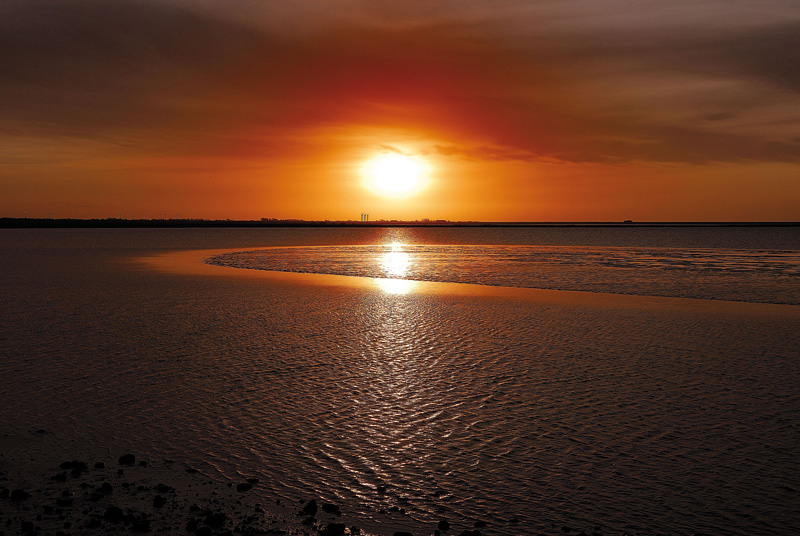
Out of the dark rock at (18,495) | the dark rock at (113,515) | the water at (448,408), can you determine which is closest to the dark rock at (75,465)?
the water at (448,408)

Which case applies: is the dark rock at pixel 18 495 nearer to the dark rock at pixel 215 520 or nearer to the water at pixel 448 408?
the water at pixel 448 408

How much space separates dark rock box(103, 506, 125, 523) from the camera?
6.69 meters

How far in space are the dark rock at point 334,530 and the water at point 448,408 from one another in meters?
0.38

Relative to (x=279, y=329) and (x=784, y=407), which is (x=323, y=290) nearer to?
(x=279, y=329)

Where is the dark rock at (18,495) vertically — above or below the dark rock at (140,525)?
above

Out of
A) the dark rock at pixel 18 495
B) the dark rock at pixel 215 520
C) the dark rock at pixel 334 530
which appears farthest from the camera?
the dark rock at pixel 18 495

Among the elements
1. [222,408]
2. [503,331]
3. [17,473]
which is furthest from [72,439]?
[503,331]

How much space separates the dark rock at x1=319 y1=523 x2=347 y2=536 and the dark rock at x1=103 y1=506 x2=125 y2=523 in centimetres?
222

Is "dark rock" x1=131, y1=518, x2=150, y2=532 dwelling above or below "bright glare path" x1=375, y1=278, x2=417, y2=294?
above

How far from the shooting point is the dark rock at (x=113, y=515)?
6.69 m

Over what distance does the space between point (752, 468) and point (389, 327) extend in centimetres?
1256

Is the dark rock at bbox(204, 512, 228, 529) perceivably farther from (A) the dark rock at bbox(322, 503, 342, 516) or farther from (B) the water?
(A) the dark rock at bbox(322, 503, 342, 516)

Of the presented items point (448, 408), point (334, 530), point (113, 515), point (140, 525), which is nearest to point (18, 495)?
point (113, 515)

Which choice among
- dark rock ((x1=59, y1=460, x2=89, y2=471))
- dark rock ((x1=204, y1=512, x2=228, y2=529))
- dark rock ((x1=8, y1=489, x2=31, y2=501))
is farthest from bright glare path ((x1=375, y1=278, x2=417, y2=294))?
dark rock ((x1=204, y1=512, x2=228, y2=529))
